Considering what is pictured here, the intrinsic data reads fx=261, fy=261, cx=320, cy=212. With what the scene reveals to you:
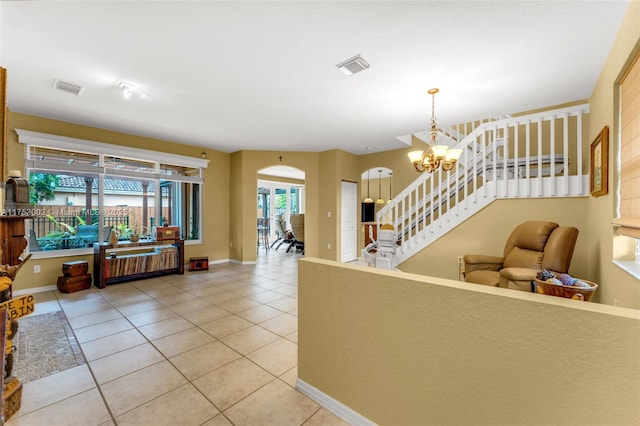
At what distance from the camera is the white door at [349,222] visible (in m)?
6.52

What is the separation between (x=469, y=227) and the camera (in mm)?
3945

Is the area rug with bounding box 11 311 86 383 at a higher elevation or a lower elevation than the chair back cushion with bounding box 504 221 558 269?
lower

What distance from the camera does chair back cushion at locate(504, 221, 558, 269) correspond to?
2.78 meters

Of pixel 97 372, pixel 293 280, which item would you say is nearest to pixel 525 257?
pixel 293 280

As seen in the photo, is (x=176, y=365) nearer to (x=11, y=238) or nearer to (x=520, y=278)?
(x=11, y=238)

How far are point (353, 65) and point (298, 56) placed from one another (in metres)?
0.56

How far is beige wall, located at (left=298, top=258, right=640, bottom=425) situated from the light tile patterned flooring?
0.44 meters

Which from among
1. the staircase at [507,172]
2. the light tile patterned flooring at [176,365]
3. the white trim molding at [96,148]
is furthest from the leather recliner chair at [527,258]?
the white trim molding at [96,148]

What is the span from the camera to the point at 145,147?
509cm

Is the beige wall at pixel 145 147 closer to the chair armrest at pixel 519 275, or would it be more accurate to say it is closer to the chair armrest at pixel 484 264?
the chair armrest at pixel 484 264

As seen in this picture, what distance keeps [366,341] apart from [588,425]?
2.81ft

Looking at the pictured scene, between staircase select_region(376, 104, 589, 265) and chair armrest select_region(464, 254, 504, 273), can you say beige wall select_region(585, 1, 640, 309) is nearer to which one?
staircase select_region(376, 104, 589, 265)

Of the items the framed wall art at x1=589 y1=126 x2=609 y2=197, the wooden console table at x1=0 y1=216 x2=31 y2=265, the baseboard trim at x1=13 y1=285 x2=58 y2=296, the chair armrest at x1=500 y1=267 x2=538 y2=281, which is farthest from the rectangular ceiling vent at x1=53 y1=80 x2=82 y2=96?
the framed wall art at x1=589 y1=126 x2=609 y2=197

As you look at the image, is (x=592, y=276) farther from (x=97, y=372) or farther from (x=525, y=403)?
(x=97, y=372)
